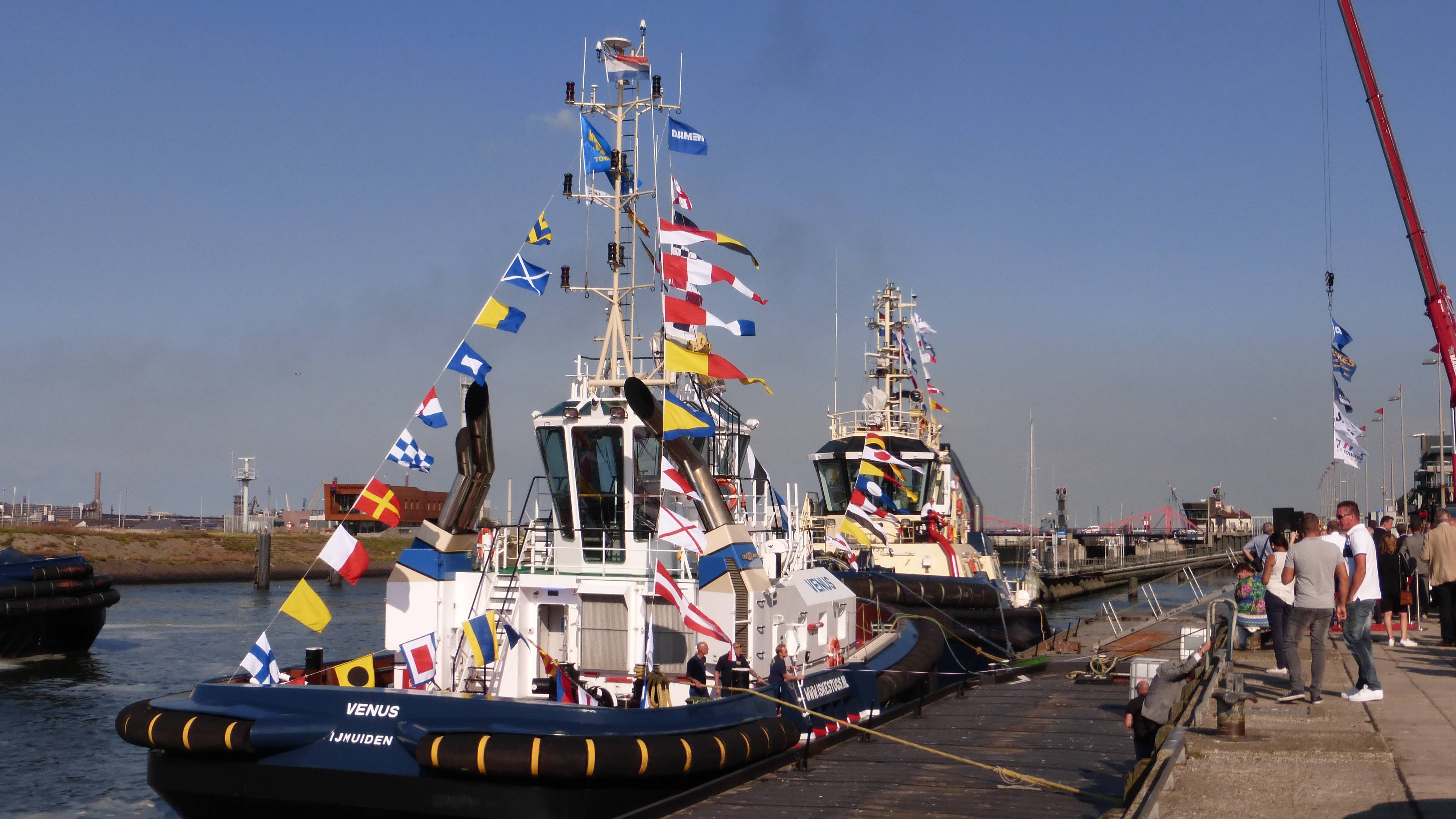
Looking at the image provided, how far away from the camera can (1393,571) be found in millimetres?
13180

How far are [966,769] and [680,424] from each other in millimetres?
4633

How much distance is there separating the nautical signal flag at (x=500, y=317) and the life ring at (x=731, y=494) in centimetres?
399

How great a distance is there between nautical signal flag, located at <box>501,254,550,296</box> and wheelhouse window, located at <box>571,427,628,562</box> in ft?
5.86

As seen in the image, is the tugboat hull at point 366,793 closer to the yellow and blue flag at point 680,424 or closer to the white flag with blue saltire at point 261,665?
the white flag with blue saltire at point 261,665

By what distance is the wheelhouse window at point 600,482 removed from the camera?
13906 millimetres

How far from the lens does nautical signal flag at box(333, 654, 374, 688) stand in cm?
1231

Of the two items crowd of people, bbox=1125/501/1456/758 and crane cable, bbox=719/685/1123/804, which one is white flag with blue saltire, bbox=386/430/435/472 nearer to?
crane cable, bbox=719/685/1123/804

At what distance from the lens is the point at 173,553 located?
74.4 meters

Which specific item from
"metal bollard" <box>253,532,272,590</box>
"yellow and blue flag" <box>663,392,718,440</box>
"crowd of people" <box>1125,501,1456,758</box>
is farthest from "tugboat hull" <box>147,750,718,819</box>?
"metal bollard" <box>253,532,272,590</box>

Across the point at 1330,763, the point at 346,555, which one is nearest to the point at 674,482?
the point at 346,555

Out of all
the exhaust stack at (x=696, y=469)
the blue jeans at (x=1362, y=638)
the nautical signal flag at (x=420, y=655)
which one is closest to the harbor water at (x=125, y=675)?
the nautical signal flag at (x=420, y=655)

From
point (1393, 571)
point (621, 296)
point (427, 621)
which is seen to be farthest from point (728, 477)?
point (1393, 571)

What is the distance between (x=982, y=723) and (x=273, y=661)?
314 inches

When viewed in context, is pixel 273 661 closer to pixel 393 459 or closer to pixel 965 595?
pixel 393 459
